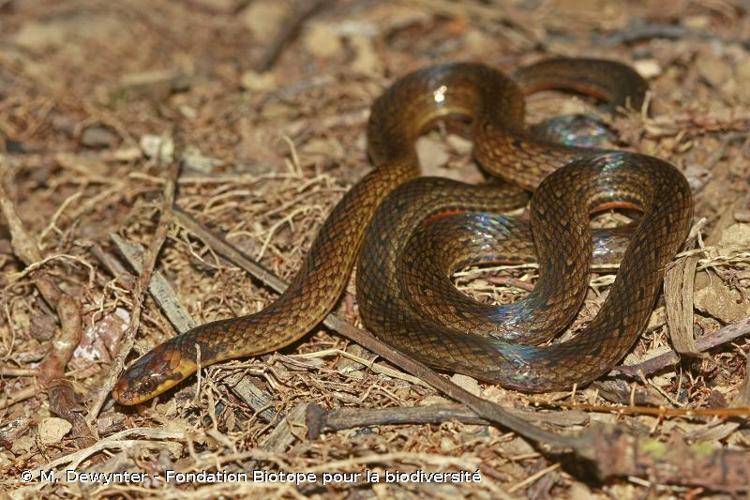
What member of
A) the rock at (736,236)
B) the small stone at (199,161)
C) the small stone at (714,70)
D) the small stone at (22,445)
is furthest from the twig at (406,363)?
the small stone at (714,70)

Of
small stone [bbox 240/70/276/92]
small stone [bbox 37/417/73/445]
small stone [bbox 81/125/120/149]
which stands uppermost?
small stone [bbox 240/70/276/92]

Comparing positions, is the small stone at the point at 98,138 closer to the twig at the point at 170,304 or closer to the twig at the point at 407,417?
the twig at the point at 170,304

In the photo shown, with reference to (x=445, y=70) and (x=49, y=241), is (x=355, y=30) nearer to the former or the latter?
(x=445, y=70)

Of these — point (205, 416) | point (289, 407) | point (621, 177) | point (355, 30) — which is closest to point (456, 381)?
point (289, 407)

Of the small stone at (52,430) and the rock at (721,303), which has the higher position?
the rock at (721,303)

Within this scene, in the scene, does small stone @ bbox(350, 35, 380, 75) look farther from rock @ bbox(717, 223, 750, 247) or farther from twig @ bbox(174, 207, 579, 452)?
rock @ bbox(717, 223, 750, 247)

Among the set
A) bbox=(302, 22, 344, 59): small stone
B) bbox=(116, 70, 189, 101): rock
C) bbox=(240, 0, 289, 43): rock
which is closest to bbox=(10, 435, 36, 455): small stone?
bbox=(116, 70, 189, 101): rock
